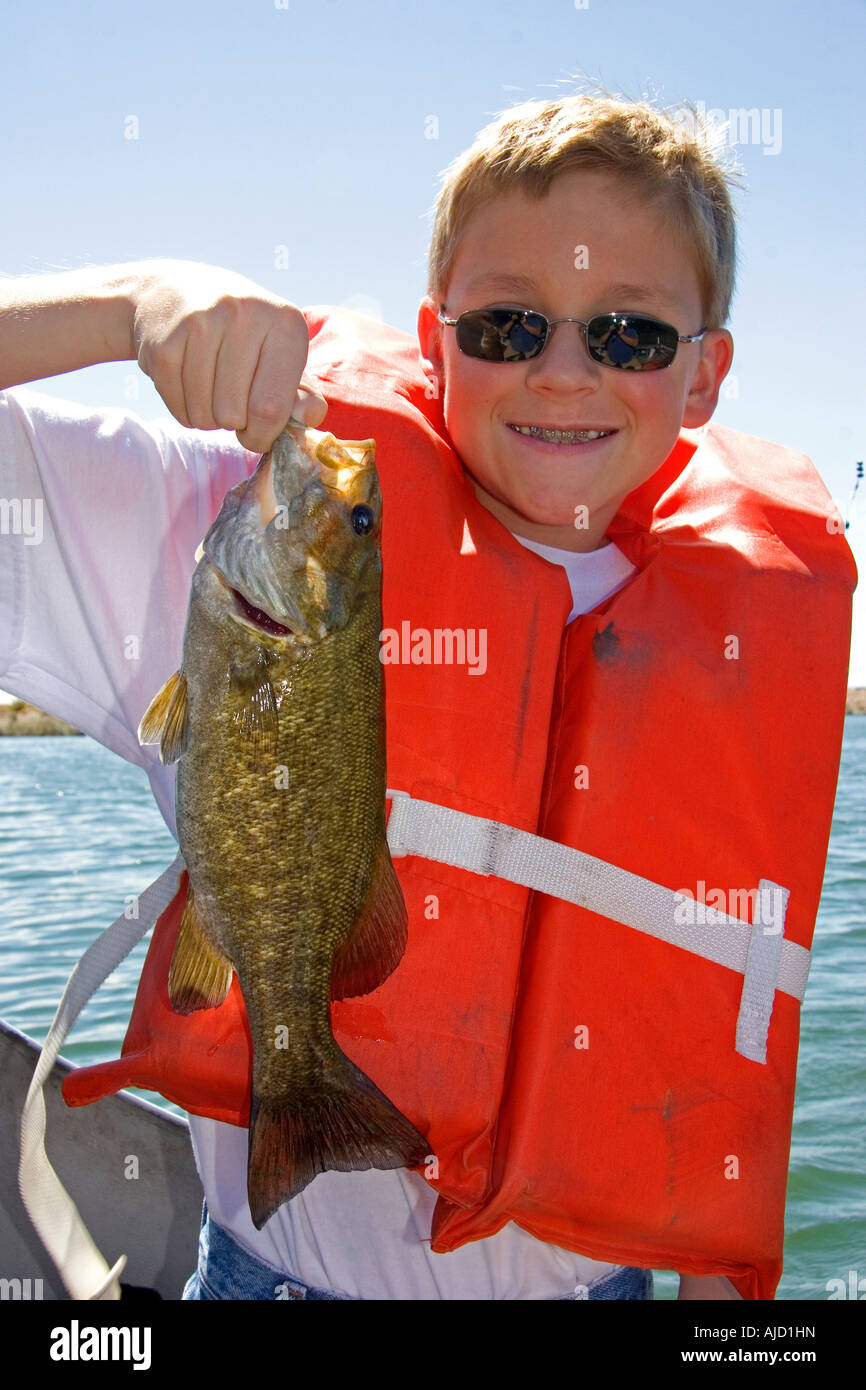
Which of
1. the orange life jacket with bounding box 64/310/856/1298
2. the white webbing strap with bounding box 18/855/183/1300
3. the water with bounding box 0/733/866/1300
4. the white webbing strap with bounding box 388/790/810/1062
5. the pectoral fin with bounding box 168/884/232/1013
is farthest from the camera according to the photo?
the water with bounding box 0/733/866/1300

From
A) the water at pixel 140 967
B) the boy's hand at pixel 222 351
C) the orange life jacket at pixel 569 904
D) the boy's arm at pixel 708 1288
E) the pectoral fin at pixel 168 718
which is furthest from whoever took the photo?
the water at pixel 140 967

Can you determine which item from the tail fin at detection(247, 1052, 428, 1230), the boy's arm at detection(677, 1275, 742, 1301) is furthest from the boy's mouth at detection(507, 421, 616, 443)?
the boy's arm at detection(677, 1275, 742, 1301)

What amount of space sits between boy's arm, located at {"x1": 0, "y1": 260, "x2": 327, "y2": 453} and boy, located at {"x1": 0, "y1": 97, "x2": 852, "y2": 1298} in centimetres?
19

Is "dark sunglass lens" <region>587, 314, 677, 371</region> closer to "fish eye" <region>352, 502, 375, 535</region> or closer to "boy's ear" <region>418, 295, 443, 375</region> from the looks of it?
"boy's ear" <region>418, 295, 443, 375</region>

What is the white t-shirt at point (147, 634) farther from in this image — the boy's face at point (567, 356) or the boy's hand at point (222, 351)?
the boy's face at point (567, 356)

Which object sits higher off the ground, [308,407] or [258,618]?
[308,407]

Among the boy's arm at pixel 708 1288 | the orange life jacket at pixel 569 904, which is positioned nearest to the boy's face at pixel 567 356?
the orange life jacket at pixel 569 904

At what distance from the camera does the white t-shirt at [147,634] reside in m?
2.28

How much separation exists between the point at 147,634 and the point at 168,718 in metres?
0.43

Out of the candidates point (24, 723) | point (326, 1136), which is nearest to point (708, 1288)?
point (326, 1136)

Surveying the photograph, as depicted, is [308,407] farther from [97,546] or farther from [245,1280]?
[245,1280]

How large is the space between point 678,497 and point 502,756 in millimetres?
1329

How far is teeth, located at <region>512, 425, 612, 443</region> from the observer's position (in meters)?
2.78

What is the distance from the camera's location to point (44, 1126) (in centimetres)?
260
